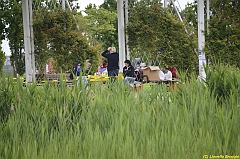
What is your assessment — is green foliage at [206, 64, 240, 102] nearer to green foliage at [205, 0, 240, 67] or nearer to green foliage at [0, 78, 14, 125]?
green foliage at [0, 78, 14, 125]

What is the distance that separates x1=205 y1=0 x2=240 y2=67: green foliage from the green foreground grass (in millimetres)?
9918

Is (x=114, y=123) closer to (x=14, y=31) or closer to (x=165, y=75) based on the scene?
(x=165, y=75)

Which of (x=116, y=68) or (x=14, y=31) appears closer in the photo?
(x=116, y=68)

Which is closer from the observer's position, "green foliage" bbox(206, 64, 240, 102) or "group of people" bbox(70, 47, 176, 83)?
"green foliage" bbox(206, 64, 240, 102)

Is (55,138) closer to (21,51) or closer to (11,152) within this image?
(11,152)

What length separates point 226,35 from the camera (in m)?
15.5

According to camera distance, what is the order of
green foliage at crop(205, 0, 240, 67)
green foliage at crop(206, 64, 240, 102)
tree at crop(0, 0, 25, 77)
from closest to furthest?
1. green foliage at crop(206, 64, 240, 102)
2. green foliage at crop(205, 0, 240, 67)
3. tree at crop(0, 0, 25, 77)

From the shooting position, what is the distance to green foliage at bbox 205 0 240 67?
15.2 metres

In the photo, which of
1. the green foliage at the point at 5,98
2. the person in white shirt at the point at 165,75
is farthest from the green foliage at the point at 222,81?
the person in white shirt at the point at 165,75

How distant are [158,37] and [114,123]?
44.0 feet

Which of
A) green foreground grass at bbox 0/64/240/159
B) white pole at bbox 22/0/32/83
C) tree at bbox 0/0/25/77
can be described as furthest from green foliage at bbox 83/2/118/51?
green foreground grass at bbox 0/64/240/159

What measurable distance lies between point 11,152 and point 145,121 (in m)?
1.14

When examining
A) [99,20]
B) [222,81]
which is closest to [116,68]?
[222,81]

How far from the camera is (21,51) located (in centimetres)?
2206
